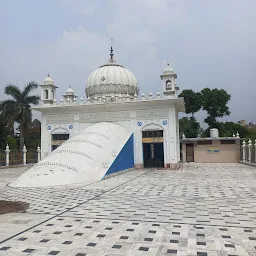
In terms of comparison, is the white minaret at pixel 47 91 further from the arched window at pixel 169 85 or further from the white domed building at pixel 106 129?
the arched window at pixel 169 85

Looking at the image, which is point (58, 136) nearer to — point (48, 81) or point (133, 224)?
point (48, 81)

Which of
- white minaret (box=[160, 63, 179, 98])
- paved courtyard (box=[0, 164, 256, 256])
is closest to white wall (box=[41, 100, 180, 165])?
white minaret (box=[160, 63, 179, 98])

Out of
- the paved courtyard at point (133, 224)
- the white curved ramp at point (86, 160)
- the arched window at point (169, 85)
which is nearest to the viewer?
the paved courtyard at point (133, 224)

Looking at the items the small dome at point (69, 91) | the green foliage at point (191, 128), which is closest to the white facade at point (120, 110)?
the small dome at point (69, 91)

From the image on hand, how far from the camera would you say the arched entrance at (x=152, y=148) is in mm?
19812

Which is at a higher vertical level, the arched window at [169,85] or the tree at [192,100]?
the tree at [192,100]

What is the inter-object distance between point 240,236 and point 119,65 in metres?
21.0

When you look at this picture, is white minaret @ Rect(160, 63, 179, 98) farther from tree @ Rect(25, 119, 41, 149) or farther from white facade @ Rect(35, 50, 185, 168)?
tree @ Rect(25, 119, 41, 149)

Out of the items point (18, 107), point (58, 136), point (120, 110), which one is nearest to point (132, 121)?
point (120, 110)

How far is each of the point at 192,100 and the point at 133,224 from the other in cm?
3229

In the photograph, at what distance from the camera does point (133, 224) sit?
5.65m

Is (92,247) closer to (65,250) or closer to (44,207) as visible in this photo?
(65,250)

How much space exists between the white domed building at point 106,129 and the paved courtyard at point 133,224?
4.30 meters

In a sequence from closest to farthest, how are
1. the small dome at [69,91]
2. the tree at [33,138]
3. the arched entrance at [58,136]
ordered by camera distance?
the arched entrance at [58,136], the small dome at [69,91], the tree at [33,138]
